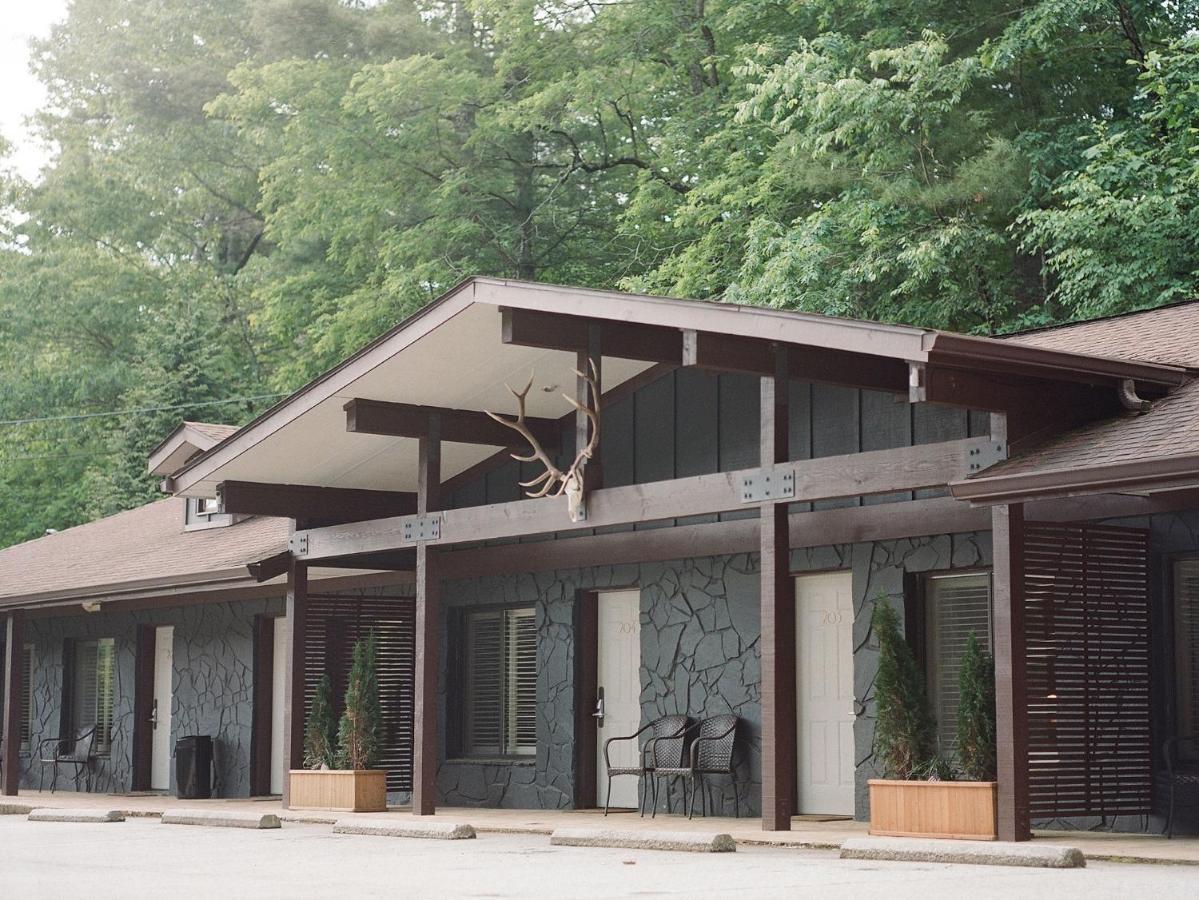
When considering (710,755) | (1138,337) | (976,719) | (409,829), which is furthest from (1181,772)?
(409,829)

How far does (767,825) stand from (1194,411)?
3.66 meters

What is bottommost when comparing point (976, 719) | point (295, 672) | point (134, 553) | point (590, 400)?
point (976, 719)

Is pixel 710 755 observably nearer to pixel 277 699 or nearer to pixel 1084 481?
pixel 1084 481

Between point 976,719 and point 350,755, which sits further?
point 350,755

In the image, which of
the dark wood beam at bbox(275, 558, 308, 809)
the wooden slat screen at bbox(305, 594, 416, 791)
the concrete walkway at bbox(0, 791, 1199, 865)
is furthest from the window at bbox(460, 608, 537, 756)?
the dark wood beam at bbox(275, 558, 308, 809)

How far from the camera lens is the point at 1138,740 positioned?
10680 millimetres

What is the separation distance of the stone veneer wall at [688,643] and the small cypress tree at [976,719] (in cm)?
167

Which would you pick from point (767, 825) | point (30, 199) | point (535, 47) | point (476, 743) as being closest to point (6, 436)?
point (30, 199)

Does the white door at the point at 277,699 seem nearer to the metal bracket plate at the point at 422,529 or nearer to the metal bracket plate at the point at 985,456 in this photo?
the metal bracket plate at the point at 422,529

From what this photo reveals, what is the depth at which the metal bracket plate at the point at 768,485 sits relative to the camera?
35.8 feet

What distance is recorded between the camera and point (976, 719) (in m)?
10.2

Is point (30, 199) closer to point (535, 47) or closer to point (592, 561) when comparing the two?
point (535, 47)

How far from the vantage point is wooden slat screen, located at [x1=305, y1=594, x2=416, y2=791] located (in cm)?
1655

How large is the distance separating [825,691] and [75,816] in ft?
22.8
